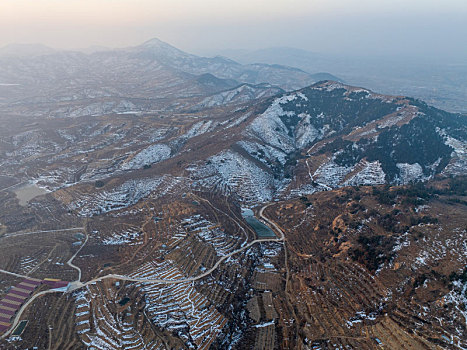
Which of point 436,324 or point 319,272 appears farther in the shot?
point 319,272

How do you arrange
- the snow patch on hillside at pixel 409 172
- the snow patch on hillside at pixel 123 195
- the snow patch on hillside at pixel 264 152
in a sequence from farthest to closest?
1. the snow patch on hillside at pixel 264 152
2. the snow patch on hillside at pixel 409 172
3. the snow patch on hillside at pixel 123 195

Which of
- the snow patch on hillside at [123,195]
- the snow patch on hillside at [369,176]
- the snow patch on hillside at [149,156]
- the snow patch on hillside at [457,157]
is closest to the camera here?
the snow patch on hillside at [123,195]

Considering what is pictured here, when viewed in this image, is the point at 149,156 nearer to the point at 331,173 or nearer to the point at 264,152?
the point at 264,152

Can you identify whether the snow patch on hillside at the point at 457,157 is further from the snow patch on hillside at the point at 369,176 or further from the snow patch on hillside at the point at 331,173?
the snow patch on hillside at the point at 331,173

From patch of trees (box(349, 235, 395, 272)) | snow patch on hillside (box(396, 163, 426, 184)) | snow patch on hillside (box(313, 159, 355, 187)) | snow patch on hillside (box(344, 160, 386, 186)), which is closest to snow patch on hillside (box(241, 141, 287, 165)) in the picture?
snow patch on hillside (box(313, 159, 355, 187))

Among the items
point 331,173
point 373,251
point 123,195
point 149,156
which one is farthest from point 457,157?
point 149,156

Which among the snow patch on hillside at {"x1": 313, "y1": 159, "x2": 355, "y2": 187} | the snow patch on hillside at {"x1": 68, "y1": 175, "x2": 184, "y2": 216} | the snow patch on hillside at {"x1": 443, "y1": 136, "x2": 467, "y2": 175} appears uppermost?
the snow patch on hillside at {"x1": 443, "y1": 136, "x2": 467, "y2": 175}

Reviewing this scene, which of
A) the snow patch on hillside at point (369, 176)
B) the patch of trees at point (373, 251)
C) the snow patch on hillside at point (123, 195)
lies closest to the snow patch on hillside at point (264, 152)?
the snow patch on hillside at point (369, 176)

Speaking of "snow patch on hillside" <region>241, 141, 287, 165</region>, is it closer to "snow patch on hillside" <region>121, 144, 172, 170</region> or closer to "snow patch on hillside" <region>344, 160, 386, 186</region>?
"snow patch on hillside" <region>344, 160, 386, 186</region>

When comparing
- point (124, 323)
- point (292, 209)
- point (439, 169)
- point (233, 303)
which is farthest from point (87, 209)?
point (439, 169)

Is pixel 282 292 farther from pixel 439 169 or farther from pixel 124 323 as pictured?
pixel 439 169

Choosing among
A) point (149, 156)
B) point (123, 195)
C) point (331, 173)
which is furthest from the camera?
point (149, 156)
